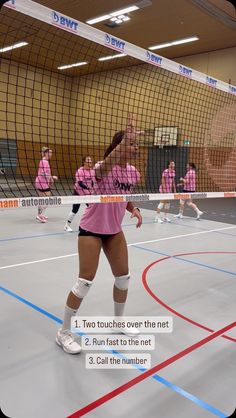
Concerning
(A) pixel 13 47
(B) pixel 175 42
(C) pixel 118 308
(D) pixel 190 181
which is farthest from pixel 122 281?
(A) pixel 13 47

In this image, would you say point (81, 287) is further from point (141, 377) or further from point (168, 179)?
point (168, 179)

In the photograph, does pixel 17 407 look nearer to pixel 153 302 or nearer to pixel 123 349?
pixel 123 349

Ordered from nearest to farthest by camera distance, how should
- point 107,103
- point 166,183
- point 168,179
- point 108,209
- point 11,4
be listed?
1. point 11,4
2. point 108,209
3. point 168,179
4. point 166,183
5. point 107,103

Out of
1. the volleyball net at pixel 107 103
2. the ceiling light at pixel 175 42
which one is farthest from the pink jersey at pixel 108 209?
the ceiling light at pixel 175 42

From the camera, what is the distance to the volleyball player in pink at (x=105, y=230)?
2.66 m

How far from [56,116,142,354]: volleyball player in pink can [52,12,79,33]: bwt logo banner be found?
898 mm

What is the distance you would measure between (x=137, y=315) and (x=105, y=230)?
1262 millimetres

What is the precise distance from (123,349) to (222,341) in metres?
0.93

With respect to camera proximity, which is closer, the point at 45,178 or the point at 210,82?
the point at 210,82

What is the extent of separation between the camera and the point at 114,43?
3.19 metres

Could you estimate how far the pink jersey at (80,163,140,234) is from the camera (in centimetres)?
279

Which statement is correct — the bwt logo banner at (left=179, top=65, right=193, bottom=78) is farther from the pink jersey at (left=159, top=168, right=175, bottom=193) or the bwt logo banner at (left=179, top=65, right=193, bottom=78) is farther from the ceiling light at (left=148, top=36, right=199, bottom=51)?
the ceiling light at (left=148, top=36, right=199, bottom=51)

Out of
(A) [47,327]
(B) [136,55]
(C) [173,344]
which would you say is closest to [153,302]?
(C) [173,344]

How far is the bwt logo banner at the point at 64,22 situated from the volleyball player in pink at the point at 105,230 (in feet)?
2.95
